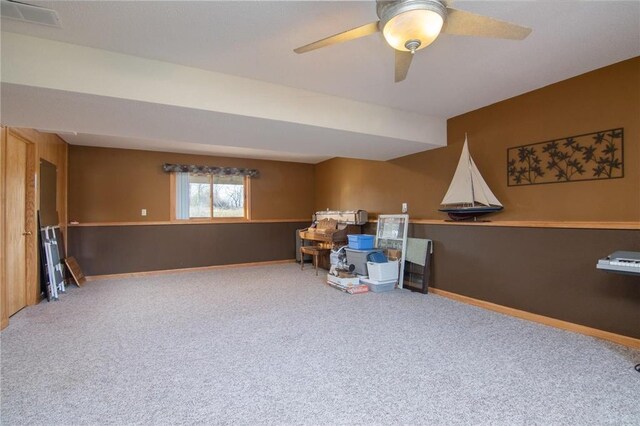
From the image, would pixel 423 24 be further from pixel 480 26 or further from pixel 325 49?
pixel 325 49

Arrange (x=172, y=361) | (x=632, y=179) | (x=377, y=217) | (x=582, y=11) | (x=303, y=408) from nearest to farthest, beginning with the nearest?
(x=303, y=408), (x=582, y=11), (x=172, y=361), (x=632, y=179), (x=377, y=217)

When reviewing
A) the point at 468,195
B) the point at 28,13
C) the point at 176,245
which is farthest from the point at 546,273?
the point at 176,245

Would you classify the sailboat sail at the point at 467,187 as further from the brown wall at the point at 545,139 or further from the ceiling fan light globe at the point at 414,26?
the ceiling fan light globe at the point at 414,26

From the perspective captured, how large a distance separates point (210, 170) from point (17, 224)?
3258 mm

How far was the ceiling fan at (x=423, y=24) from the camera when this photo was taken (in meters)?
1.55

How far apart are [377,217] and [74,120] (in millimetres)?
4368

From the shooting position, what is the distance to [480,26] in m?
1.68

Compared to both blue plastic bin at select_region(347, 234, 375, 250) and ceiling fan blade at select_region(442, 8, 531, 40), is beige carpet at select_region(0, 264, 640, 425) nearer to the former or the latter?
blue plastic bin at select_region(347, 234, 375, 250)

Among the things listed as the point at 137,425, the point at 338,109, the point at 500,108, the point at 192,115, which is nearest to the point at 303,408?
the point at 137,425

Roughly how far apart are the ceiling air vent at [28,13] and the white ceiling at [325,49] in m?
0.06

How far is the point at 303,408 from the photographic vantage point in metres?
1.84

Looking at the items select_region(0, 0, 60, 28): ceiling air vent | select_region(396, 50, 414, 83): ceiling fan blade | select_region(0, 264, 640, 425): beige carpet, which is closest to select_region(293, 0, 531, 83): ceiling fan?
select_region(396, 50, 414, 83): ceiling fan blade

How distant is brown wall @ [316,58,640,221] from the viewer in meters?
2.71

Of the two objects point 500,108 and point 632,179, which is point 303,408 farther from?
point 500,108
